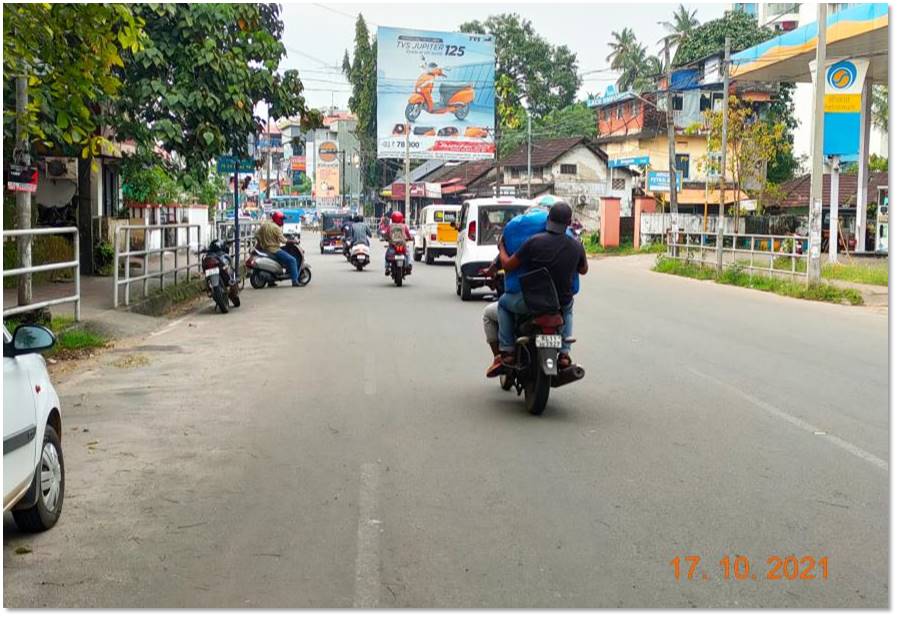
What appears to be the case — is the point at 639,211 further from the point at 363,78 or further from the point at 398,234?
the point at 363,78

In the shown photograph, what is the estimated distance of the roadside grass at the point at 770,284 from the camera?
66.4ft

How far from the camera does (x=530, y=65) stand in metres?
81.2

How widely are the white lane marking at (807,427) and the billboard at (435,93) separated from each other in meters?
39.3

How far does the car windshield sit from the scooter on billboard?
3027 centimetres

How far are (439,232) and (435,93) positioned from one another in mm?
16351

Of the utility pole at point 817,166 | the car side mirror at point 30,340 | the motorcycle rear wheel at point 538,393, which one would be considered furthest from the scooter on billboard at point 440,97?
the car side mirror at point 30,340

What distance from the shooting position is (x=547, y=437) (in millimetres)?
7477

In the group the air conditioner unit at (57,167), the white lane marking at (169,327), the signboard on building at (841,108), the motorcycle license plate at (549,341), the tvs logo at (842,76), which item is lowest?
the white lane marking at (169,327)

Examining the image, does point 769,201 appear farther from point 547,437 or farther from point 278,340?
point 547,437

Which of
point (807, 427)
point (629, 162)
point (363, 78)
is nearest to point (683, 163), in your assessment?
point (629, 162)

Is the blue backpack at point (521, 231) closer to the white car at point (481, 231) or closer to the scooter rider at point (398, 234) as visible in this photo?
the white car at point (481, 231)

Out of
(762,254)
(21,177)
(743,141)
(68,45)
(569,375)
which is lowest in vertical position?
(569,375)

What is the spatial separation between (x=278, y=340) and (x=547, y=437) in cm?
673

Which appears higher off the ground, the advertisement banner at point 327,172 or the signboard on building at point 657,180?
the advertisement banner at point 327,172
